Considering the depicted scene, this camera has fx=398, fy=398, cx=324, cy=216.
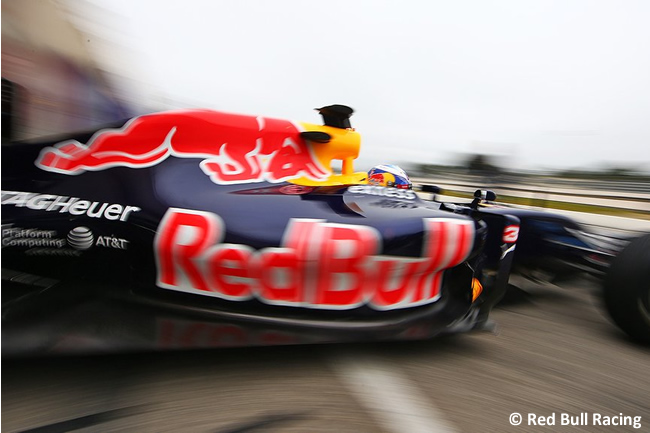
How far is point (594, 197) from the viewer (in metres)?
6.03

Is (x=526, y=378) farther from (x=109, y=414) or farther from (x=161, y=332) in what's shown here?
(x=109, y=414)

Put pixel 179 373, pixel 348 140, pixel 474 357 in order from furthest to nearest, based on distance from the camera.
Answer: pixel 348 140 < pixel 474 357 < pixel 179 373

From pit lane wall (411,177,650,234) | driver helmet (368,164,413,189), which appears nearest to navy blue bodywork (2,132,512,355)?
driver helmet (368,164,413,189)

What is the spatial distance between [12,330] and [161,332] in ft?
1.59

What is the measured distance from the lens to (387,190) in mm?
2164

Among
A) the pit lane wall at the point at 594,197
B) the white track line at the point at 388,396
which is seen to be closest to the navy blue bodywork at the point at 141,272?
the white track line at the point at 388,396

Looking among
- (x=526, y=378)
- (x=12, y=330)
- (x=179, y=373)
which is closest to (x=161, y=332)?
(x=179, y=373)

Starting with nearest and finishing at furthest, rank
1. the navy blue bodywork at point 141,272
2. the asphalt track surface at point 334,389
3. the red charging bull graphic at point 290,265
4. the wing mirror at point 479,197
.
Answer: the asphalt track surface at point 334,389 → the navy blue bodywork at point 141,272 → the red charging bull graphic at point 290,265 → the wing mirror at point 479,197

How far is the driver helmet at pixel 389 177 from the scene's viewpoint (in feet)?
9.45

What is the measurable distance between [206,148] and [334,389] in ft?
3.96

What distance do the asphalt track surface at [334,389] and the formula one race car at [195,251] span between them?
16 cm

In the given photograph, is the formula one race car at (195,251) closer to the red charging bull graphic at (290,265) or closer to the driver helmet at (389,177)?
the red charging bull graphic at (290,265)

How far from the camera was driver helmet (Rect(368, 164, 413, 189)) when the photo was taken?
2.88m

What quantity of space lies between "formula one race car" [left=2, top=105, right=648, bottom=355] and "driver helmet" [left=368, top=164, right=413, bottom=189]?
0.95m
